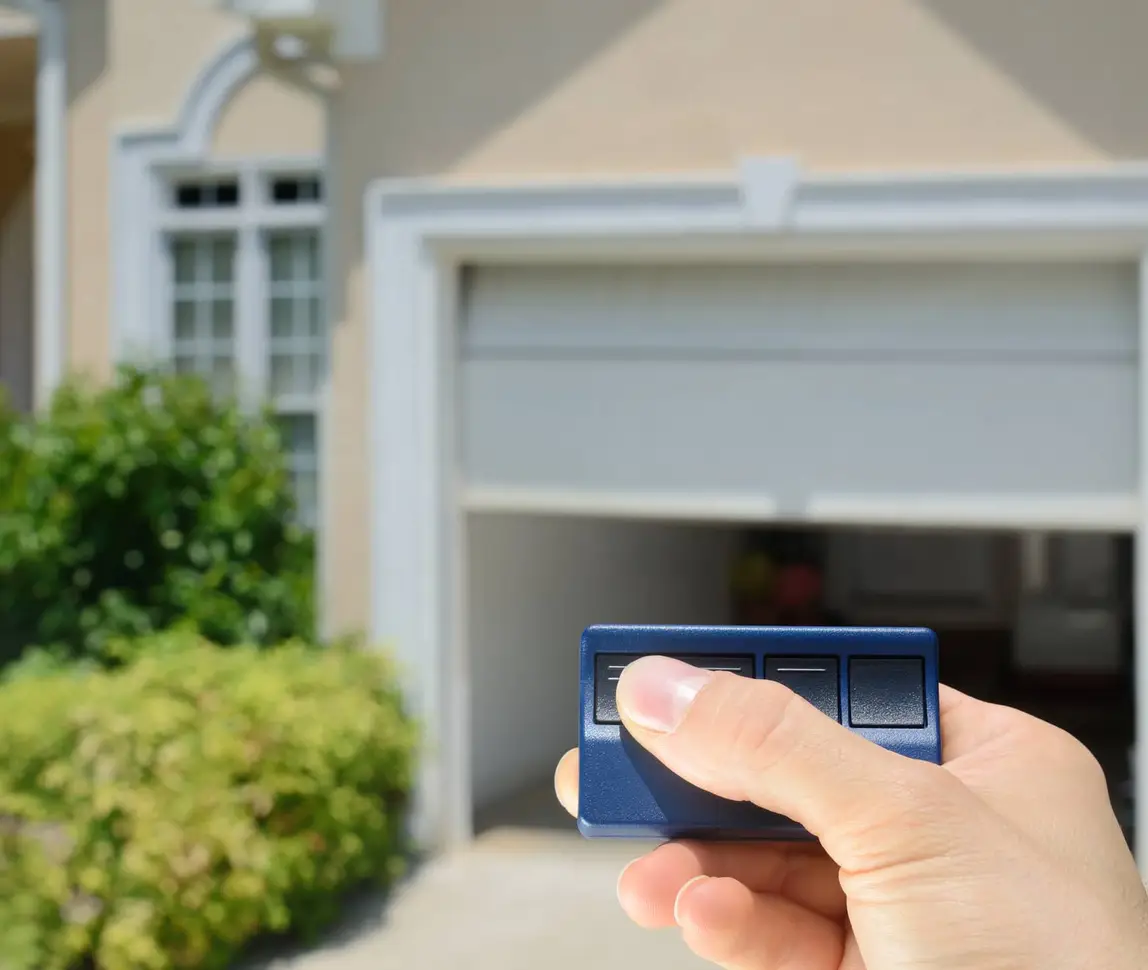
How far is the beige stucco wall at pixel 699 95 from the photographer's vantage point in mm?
5230

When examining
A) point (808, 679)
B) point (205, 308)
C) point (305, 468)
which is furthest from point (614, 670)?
point (205, 308)

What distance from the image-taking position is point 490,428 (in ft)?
20.0

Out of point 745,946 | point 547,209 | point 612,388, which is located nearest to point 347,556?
point 612,388

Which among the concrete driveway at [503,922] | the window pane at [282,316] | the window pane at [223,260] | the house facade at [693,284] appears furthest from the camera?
the window pane at [223,260]

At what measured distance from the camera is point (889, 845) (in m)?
1.13

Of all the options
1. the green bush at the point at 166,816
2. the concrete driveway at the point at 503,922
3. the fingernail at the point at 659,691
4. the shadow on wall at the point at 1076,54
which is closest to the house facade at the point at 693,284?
the shadow on wall at the point at 1076,54

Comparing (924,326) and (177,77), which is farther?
(177,77)

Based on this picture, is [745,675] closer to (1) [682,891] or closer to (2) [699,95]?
(1) [682,891]

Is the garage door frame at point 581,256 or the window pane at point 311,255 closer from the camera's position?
the garage door frame at point 581,256

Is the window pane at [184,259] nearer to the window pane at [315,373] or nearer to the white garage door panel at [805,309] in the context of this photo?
the window pane at [315,373]

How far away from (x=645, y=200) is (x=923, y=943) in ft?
15.4

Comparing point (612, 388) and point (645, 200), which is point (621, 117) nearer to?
point (645, 200)

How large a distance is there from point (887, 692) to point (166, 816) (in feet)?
11.8

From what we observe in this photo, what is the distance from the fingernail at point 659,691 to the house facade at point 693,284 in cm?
452
